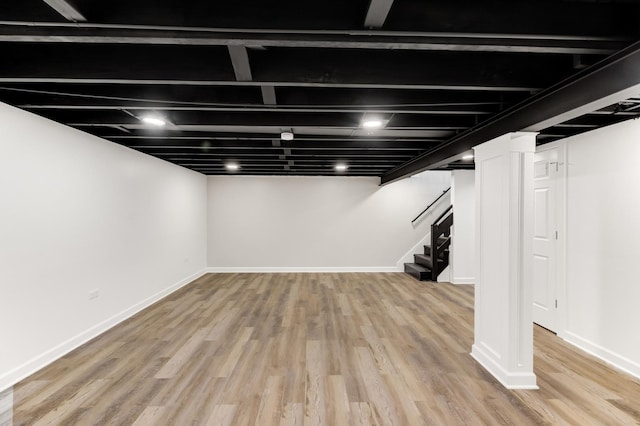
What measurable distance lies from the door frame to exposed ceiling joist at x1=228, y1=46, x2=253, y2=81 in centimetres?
363

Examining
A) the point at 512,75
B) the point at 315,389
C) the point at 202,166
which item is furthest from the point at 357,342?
the point at 202,166

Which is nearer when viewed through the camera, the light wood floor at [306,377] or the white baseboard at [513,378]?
the light wood floor at [306,377]

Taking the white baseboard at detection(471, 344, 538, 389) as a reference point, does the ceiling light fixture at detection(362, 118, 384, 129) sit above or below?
above

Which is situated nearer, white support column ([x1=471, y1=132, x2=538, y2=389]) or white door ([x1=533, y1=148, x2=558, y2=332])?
white support column ([x1=471, y1=132, x2=538, y2=389])

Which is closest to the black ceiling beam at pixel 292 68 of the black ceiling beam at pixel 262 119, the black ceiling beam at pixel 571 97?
the black ceiling beam at pixel 571 97

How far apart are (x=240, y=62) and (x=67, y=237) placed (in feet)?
8.94

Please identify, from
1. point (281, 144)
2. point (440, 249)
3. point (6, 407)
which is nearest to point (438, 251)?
point (440, 249)

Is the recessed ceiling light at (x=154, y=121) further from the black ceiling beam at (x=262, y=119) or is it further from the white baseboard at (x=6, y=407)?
the white baseboard at (x=6, y=407)

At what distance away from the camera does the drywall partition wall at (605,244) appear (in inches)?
111

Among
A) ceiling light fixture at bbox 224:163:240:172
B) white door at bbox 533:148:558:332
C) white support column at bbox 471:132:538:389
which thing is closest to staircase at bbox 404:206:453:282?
white door at bbox 533:148:558:332

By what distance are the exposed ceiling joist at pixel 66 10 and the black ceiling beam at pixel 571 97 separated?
8.81 feet

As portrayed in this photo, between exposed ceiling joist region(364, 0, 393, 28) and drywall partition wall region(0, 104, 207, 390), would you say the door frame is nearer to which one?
exposed ceiling joist region(364, 0, 393, 28)

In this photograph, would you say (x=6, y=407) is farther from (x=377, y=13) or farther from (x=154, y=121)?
(x=377, y=13)

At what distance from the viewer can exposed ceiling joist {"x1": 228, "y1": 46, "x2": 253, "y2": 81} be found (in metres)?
1.68
